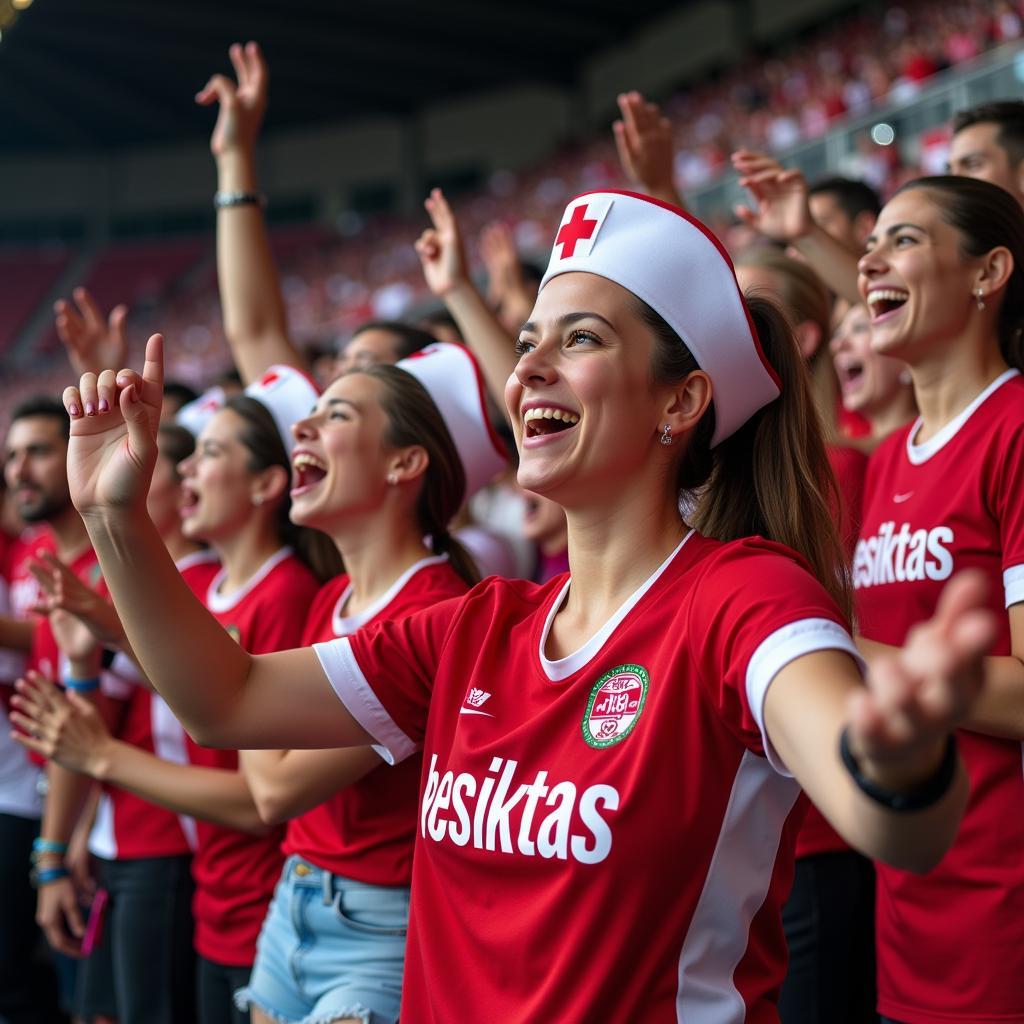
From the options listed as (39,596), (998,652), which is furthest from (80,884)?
(998,652)

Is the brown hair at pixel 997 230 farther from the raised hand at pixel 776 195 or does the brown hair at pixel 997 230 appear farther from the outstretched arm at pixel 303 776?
the outstretched arm at pixel 303 776

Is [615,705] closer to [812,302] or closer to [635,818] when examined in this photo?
[635,818]

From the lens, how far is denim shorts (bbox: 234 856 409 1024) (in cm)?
228

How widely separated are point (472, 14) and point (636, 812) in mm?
21446

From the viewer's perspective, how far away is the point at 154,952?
3.22 meters

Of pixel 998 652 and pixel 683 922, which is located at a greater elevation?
pixel 998 652

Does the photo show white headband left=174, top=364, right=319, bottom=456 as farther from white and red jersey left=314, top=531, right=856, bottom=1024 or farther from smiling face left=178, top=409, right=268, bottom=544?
white and red jersey left=314, top=531, right=856, bottom=1024

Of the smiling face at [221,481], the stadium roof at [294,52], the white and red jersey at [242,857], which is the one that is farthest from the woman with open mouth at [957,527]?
the stadium roof at [294,52]

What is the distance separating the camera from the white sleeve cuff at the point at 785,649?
1.35m

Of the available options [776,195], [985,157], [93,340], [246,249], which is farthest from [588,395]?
[93,340]

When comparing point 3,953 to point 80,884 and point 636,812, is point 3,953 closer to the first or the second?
point 80,884

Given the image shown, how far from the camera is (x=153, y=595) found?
169cm

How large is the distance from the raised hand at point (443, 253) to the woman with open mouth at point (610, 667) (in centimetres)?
152

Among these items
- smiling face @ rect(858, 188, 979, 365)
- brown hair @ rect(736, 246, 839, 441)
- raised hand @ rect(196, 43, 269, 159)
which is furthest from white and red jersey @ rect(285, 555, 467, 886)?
raised hand @ rect(196, 43, 269, 159)
